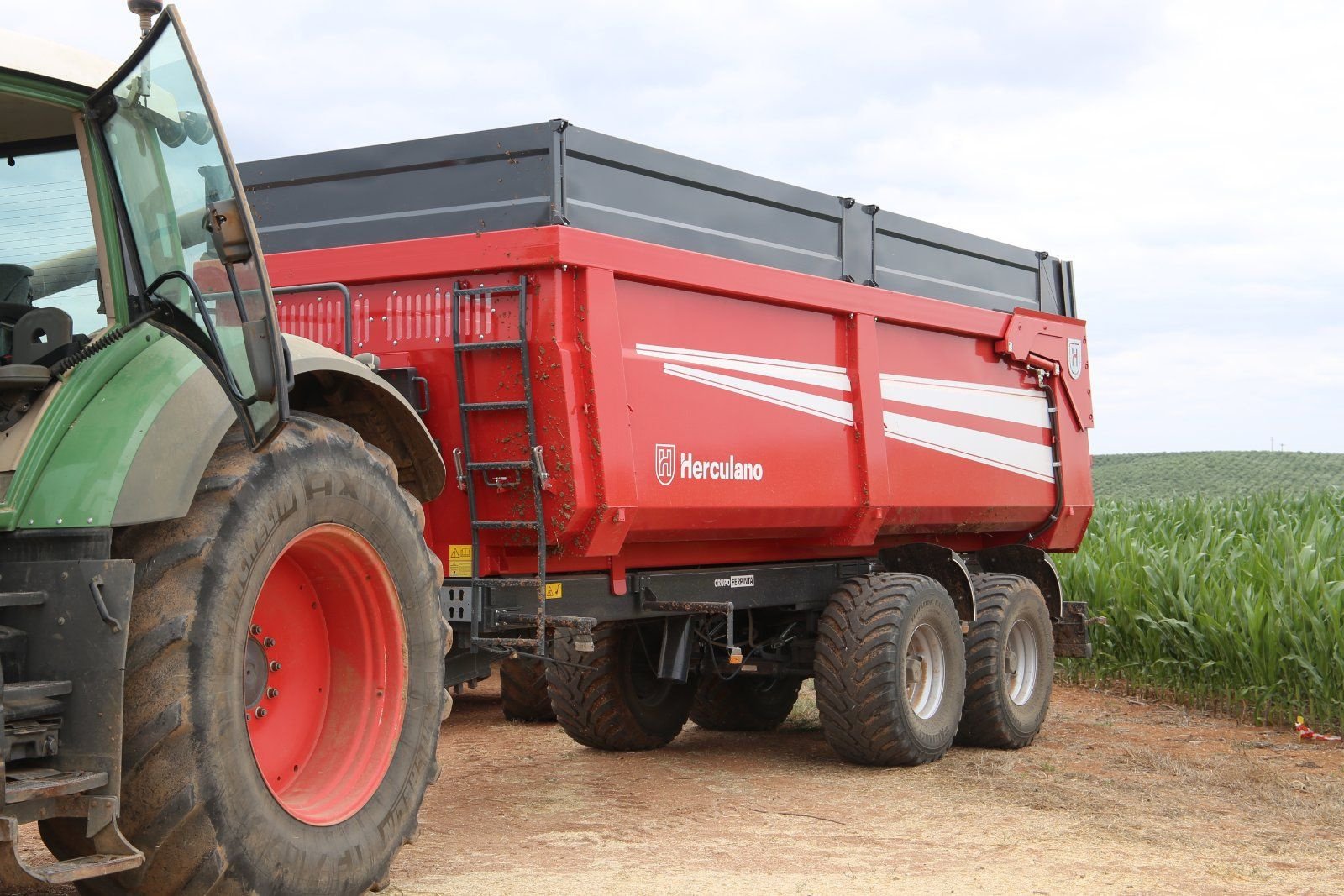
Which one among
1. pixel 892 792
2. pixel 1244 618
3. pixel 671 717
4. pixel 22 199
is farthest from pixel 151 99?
pixel 1244 618

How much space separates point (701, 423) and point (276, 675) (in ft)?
9.22

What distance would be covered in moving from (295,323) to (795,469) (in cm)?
257

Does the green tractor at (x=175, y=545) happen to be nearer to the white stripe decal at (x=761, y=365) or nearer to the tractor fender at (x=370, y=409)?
the tractor fender at (x=370, y=409)

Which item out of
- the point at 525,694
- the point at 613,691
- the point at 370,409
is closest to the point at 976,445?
the point at 613,691

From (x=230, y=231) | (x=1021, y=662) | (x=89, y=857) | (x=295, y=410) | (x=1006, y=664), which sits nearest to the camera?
(x=89, y=857)

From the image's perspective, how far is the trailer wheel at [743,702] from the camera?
30.5 ft

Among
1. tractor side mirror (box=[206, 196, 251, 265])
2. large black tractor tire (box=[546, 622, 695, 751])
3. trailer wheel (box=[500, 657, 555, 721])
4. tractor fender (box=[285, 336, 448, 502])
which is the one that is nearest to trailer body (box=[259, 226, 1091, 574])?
tractor fender (box=[285, 336, 448, 502])

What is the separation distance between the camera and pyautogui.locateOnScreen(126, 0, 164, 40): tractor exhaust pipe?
3.79m

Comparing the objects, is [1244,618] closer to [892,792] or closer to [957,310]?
[957,310]

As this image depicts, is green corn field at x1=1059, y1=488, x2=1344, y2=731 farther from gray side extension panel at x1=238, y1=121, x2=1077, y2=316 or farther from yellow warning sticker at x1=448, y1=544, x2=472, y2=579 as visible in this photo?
yellow warning sticker at x1=448, y1=544, x2=472, y2=579

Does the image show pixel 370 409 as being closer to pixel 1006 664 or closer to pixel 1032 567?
pixel 1006 664

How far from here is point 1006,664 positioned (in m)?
8.96

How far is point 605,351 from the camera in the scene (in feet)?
20.0

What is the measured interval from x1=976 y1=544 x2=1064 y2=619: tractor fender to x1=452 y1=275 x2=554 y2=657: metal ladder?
14.9 ft
